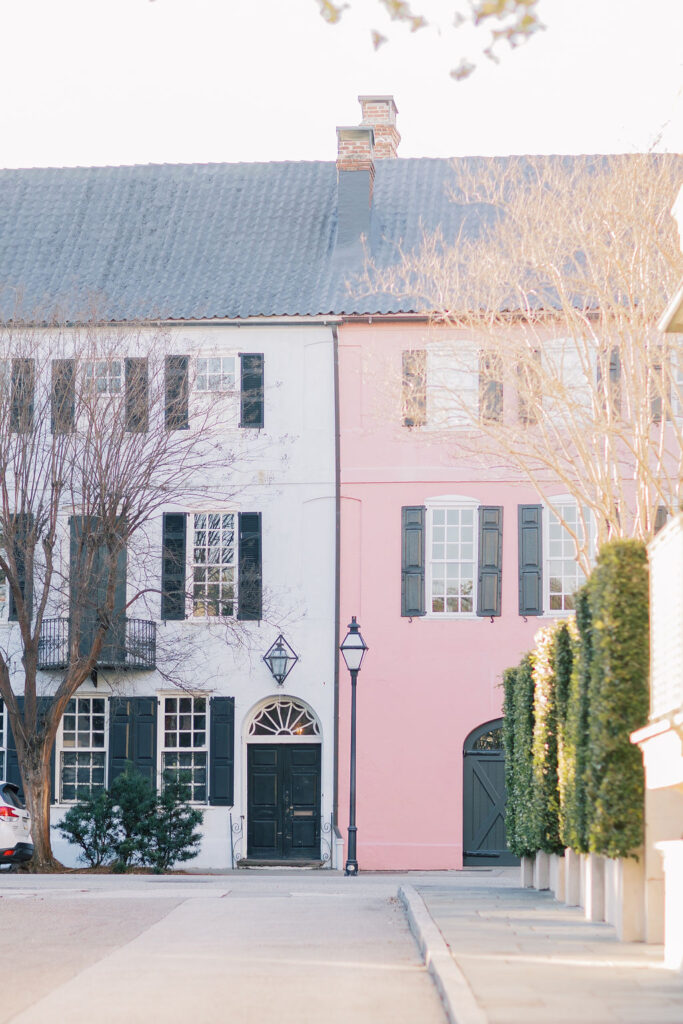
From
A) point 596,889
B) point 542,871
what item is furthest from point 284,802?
point 596,889

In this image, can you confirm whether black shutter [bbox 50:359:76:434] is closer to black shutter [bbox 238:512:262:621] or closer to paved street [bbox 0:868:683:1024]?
black shutter [bbox 238:512:262:621]

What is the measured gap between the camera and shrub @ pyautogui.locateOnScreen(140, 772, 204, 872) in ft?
83.3

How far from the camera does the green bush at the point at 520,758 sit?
17.3 m

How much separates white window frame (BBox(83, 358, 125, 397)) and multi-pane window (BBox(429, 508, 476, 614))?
6.49 meters

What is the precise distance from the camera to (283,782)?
29266mm

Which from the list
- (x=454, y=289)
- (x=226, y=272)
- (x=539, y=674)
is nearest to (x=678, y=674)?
(x=539, y=674)

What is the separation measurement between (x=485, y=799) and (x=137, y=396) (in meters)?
9.43

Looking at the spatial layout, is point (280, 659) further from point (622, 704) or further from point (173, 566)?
point (622, 704)

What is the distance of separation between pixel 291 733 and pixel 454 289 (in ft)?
30.4

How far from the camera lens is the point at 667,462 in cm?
2809

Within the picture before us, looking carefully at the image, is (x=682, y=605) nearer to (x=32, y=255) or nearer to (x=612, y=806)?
(x=612, y=806)

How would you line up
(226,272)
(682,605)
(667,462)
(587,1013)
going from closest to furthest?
(587,1013) → (682,605) → (667,462) → (226,272)

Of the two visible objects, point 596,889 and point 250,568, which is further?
point 250,568

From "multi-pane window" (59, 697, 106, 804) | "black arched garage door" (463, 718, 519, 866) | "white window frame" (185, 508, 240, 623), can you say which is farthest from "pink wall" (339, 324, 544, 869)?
"multi-pane window" (59, 697, 106, 804)
